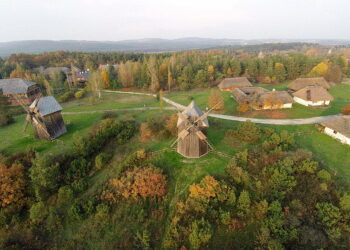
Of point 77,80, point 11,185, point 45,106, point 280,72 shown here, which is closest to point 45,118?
point 45,106

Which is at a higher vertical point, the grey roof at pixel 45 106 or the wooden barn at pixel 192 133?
the grey roof at pixel 45 106

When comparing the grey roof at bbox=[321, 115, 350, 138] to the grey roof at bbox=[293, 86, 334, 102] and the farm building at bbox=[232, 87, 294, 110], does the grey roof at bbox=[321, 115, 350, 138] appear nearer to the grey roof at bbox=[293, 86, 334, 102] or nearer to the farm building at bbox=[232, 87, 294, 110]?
the farm building at bbox=[232, 87, 294, 110]

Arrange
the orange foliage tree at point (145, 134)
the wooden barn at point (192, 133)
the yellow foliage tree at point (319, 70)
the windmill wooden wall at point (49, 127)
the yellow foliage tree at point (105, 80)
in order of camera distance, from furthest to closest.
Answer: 1. the yellow foliage tree at point (105, 80)
2. the yellow foliage tree at point (319, 70)
3. the orange foliage tree at point (145, 134)
4. the windmill wooden wall at point (49, 127)
5. the wooden barn at point (192, 133)

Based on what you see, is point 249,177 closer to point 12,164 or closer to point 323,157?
point 323,157

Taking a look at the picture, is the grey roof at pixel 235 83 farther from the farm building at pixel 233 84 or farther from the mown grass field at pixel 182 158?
the mown grass field at pixel 182 158

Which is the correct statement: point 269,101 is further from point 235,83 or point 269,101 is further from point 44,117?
point 44,117

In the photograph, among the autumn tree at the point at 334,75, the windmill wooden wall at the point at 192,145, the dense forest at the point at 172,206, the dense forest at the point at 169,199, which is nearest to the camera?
the dense forest at the point at 172,206

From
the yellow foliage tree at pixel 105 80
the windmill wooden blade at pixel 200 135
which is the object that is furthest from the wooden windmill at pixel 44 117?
the yellow foliage tree at pixel 105 80
